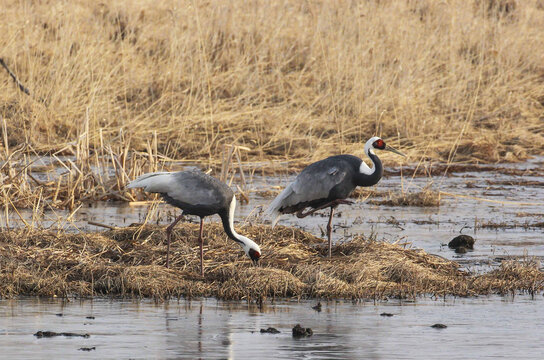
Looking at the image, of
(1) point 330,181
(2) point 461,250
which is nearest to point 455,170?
(2) point 461,250

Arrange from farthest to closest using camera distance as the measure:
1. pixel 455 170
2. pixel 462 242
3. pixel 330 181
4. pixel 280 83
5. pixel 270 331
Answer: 1. pixel 280 83
2. pixel 455 170
3. pixel 462 242
4. pixel 330 181
5. pixel 270 331

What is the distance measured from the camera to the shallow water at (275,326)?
656 cm

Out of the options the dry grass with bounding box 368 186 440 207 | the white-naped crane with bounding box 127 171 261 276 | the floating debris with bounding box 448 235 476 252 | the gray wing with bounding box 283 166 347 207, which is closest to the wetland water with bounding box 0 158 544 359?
the floating debris with bounding box 448 235 476 252

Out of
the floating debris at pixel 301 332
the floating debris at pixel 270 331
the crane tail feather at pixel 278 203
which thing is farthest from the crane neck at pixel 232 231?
the floating debris at pixel 301 332

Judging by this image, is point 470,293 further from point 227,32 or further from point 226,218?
point 227,32

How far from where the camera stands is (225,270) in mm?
8891

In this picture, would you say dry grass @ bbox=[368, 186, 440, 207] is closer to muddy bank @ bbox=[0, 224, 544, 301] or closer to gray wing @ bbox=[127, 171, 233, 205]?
muddy bank @ bbox=[0, 224, 544, 301]

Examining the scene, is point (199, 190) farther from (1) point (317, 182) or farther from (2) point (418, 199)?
(2) point (418, 199)

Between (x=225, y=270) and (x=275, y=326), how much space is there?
5.33 ft

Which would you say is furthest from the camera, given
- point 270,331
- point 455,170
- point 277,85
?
point 277,85

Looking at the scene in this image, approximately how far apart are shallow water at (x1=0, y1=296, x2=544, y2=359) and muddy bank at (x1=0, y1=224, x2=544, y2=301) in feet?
0.75

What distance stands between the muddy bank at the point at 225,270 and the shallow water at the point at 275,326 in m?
0.23

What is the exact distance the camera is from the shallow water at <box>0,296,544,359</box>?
6562mm

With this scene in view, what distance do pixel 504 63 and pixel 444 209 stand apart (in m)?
8.81
